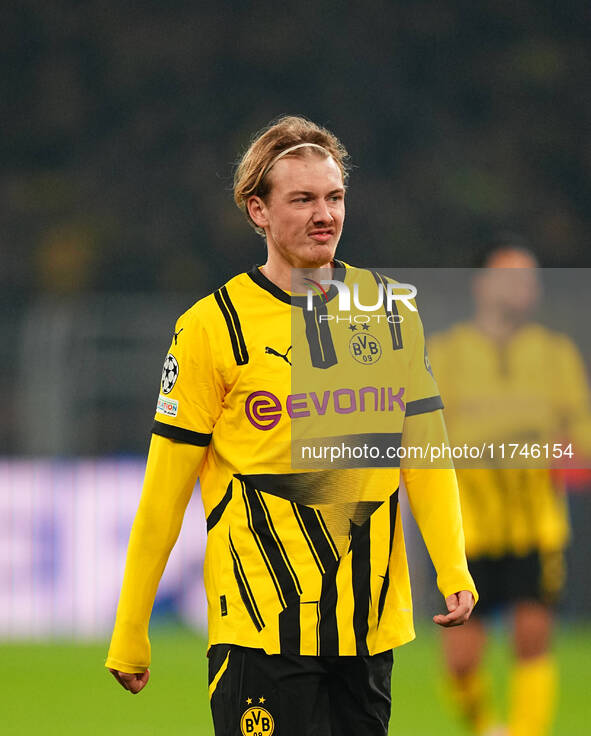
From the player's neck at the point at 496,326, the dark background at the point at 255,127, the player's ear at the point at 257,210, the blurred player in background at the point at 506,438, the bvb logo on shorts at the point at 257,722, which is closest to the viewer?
the bvb logo on shorts at the point at 257,722

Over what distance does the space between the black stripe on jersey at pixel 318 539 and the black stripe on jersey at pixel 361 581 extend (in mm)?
46

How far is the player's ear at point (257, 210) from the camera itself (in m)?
2.93

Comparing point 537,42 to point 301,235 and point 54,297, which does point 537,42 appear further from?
point 301,235

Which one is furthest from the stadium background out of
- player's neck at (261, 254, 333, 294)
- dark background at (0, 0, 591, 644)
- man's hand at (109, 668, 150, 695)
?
player's neck at (261, 254, 333, 294)

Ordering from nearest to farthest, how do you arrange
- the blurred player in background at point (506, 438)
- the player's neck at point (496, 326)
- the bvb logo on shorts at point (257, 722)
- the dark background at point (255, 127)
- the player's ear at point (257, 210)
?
the bvb logo on shorts at point (257, 722) < the player's ear at point (257, 210) < the blurred player in background at point (506, 438) < the player's neck at point (496, 326) < the dark background at point (255, 127)

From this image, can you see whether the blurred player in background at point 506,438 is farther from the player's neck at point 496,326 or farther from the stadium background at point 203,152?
the stadium background at point 203,152

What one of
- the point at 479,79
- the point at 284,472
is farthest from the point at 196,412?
the point at 479,79

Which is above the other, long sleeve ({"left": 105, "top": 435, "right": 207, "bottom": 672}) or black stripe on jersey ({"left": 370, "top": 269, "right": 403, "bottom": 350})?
black stripe on jersey ({"left": 370, "top": 269, "right": 403, "bottom": 350})

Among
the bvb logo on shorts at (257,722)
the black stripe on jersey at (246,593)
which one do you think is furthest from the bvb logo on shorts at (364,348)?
the bvb logo on shorts at (257,722)

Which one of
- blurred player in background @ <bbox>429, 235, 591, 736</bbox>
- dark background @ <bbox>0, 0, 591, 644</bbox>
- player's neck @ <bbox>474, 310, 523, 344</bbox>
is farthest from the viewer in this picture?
dark background @ <bbox>0, 0, 591, 644</bbox>

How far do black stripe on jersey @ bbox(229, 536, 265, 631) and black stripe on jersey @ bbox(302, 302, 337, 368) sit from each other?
0.42m

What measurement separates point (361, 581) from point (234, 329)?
0.57 m

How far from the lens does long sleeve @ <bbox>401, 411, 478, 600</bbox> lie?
9.44 feet

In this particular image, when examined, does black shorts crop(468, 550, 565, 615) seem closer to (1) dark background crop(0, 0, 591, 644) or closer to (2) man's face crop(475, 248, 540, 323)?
(2) man's face crop(475, 248, 540, 323)
